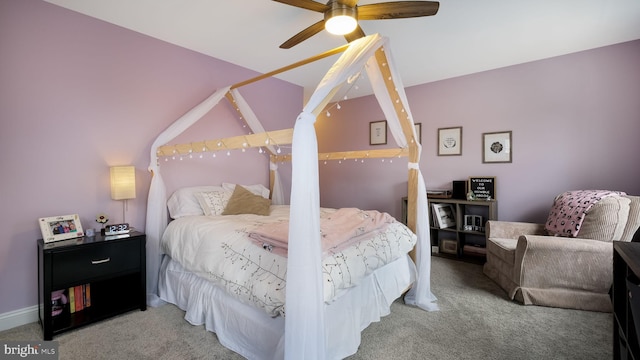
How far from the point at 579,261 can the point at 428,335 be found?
1507mm

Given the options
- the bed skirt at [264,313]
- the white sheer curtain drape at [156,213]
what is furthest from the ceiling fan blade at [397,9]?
the white sheer curtain drape at [156,213]

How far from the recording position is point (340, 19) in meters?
1.86

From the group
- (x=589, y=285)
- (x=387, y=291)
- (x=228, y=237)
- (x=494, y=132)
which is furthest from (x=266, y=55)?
(x=589, y=285)

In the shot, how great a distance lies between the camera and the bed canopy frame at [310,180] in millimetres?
1329

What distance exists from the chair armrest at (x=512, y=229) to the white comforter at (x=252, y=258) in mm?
1418

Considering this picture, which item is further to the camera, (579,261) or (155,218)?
(155,218)

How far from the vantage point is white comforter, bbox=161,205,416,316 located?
63.0 inches

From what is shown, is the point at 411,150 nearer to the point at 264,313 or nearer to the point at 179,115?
the point at 264,313

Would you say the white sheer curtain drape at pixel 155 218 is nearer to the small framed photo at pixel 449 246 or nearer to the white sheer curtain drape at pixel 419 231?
the white sheer curtain drape at pixel 419 231

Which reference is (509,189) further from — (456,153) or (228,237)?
(228,237)

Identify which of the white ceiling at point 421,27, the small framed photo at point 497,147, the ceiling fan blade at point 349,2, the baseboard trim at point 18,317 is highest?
the white ceiling at point 421,27

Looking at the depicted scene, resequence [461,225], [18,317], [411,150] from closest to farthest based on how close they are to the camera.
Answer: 1. [18,317]
2. [411,150]
3. [461,225]

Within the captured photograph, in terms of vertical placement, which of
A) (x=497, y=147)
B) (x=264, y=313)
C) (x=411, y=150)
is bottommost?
(x=264, y=313)

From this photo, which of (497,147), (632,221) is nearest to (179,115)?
(497,147)
